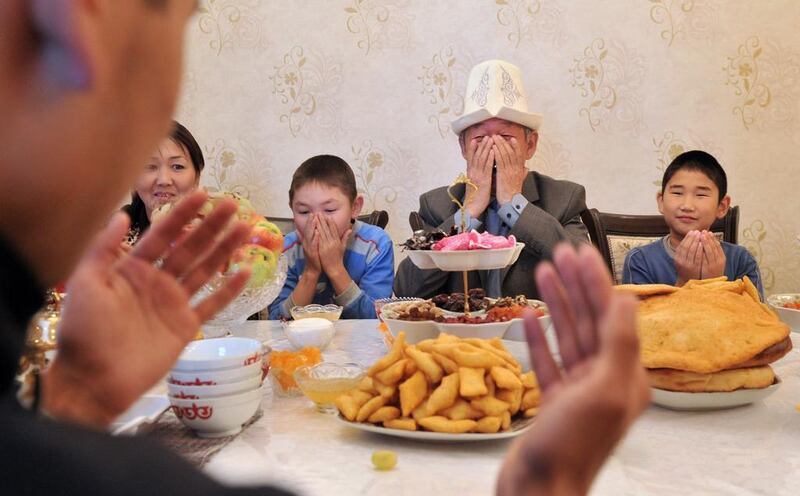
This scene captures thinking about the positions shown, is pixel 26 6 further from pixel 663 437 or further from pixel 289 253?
pixel 289 253

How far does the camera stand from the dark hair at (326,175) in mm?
2268

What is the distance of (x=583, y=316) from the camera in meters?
0.39

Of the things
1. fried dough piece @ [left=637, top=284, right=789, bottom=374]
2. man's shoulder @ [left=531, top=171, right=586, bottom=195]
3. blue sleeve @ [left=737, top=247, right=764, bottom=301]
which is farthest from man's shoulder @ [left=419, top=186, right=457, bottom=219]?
fried dough piece @ [left=637, top=284, right=789, bottom=374]

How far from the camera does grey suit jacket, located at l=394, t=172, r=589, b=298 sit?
2.01m

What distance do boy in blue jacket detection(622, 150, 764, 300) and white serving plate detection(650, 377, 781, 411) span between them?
112cm

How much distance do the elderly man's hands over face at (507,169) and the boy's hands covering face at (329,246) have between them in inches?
21.2

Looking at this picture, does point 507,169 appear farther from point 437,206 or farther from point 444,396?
point 444,396

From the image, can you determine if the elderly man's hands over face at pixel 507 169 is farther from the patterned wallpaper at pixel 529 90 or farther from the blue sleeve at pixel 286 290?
the patterned wallpaper at pixel 529 90

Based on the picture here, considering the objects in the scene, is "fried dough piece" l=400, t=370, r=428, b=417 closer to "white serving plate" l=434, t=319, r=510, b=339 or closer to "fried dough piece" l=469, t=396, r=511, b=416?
"fried dough piece" l=469, t=396, r=511, b=416

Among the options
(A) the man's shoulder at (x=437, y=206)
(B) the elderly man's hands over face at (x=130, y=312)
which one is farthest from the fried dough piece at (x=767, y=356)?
(A) the man's shoulder at (x=437, y=206)

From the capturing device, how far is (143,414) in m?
0.93

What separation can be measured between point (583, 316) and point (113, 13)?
0.97 feet

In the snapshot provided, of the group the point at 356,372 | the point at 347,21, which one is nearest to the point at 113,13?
the point at 356,372

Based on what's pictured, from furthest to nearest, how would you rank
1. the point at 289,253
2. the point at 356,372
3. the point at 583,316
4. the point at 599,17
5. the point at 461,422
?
the point at 599,17, the point at 289,253, the point at 356,372, the point at 461,422, the point at 583,316
